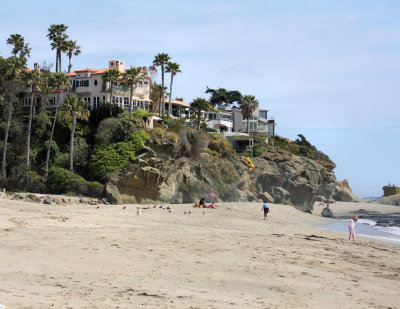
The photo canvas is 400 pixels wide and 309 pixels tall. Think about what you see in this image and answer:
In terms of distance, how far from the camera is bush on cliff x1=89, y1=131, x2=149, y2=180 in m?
36.7

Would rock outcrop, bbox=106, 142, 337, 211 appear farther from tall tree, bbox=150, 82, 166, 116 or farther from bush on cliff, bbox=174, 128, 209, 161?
tall tree, bbox=150, 82, 166, 116

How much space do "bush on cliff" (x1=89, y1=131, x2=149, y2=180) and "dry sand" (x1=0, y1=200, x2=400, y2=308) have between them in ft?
59.4

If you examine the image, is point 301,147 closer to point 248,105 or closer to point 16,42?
point 248,105

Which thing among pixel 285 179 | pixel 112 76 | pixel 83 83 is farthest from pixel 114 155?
pixel 285 179

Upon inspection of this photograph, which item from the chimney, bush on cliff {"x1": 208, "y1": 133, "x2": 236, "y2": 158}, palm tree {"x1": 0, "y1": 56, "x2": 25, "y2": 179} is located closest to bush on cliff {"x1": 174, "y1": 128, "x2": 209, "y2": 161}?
bush on cliff {"x1": 208, "y1": 133, "x2": 236, "y2": 158}

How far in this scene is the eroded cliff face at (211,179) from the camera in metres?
36.4

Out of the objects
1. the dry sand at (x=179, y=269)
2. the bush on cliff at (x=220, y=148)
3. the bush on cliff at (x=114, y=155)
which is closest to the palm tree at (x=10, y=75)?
the bush on cliff at (x=114, y=155)

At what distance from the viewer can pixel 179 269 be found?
10867mm

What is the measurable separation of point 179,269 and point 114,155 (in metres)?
27.4

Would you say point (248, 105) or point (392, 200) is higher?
point (248, 105)

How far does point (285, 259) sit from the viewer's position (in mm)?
13203

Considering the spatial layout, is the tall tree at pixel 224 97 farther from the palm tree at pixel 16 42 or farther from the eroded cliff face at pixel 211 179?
the palm tree at pixel 16 42

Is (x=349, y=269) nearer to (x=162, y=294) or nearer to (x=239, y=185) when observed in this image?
(x=162, y=294)

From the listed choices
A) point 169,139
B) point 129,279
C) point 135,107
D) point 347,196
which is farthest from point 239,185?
point 347,196
